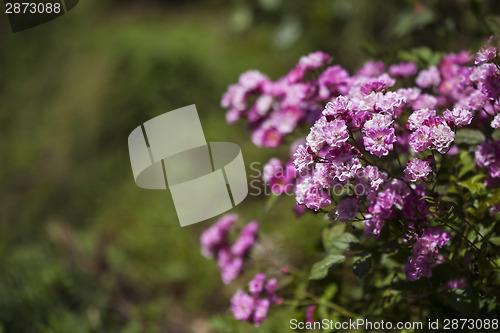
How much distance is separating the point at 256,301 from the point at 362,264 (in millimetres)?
473

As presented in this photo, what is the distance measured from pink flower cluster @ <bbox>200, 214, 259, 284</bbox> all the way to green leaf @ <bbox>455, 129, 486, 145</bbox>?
2.60 feet

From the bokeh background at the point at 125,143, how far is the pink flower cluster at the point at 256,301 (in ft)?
0.40

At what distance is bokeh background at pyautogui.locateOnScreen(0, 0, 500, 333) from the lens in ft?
7.12

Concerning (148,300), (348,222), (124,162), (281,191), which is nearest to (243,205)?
(148,300)

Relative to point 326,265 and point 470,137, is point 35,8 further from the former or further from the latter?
point 470,137

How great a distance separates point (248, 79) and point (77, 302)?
1312 mm

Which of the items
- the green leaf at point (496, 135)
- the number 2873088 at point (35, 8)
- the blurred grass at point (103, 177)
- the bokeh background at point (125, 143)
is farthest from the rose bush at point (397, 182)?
the number 2873088 at point (35, 8)

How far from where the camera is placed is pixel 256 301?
156 cm

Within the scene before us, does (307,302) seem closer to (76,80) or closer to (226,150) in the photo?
(226,150)

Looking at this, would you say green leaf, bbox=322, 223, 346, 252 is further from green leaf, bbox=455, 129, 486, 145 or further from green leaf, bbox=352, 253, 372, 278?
green leaf, bbox=455, 129, 486, 145

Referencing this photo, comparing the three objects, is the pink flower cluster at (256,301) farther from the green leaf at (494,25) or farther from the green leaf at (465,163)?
the green leaf at (494,25)

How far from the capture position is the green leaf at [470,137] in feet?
4.31

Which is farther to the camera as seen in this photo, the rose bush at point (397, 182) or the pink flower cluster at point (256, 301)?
the pink flower cluster at point (256, 301)

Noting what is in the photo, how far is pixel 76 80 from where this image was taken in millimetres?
4633
